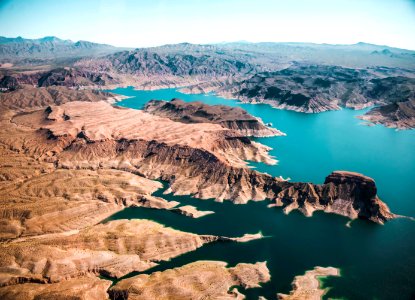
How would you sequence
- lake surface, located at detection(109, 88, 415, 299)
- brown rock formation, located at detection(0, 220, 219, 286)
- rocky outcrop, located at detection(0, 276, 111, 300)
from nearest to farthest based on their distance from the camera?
rocky outcrop, located at detection(0, 276, 111, 300) < brown rock formation, located at detection(0, 220, 219, 286) < lake surface, located at detection(109, 88, 415, 299)

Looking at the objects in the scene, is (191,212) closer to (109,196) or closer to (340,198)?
(109,196)

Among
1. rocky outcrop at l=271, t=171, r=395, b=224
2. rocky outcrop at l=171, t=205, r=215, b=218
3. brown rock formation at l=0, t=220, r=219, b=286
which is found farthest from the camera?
rocky outcrop at l=271, t=171, r=395, b=224

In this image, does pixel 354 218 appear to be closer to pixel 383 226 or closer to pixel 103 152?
pixel 383 226

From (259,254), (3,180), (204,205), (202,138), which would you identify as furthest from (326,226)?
(3,180)

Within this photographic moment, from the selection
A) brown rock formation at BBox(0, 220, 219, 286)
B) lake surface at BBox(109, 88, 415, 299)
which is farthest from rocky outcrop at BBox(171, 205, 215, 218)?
brown rock formation at BBox(0, 220, 219, 286)

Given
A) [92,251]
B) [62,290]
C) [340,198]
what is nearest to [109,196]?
[92,251]

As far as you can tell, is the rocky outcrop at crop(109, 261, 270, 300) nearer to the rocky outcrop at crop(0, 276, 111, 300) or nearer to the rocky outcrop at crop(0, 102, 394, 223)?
the rocky outcrop at crop(0, 276, 111, 300)
